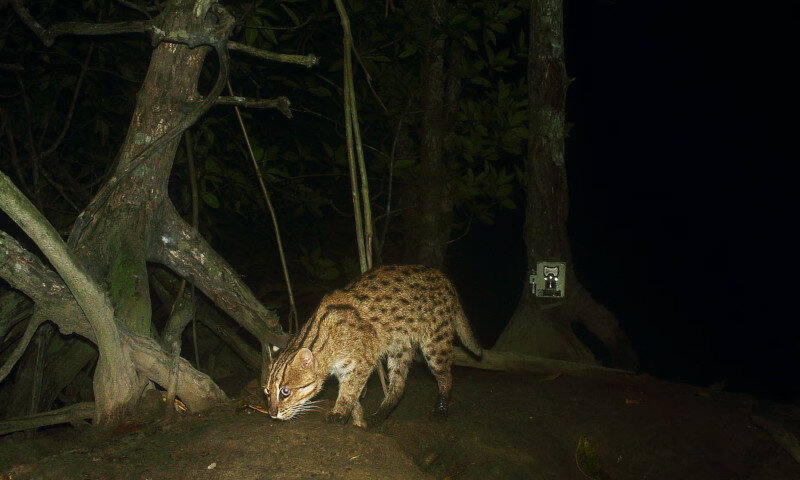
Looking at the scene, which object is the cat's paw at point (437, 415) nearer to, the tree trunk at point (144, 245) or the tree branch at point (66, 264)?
the tree trunk at point (144, 245)

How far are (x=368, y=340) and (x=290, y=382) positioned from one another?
27.6 inches

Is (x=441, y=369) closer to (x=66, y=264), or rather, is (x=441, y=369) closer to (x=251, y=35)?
(x=66, y=264)

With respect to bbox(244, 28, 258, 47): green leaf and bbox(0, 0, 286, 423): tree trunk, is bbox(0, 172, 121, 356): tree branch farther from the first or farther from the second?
bbox(244, 28, 258, 47): green leaf

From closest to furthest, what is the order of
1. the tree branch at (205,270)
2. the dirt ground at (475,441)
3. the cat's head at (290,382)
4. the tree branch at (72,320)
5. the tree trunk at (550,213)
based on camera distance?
the dirt ground at (475,441) → the tree branch at (72,320) → the cat's head at (290,382) → the tree branch at (205,270) → the tree trunk at (550,213)

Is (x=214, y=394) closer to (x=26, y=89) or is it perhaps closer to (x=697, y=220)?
(x=26, y=89)

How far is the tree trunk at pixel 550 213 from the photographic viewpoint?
23.0ft

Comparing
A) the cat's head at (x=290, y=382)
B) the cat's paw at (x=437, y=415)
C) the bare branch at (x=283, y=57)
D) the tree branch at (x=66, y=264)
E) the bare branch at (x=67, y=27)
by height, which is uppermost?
the bare branch at (x=67, y=27)

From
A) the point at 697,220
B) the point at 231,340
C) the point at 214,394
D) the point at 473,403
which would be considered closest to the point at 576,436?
the point at 473,403

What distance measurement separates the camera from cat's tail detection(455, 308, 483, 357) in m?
6.07

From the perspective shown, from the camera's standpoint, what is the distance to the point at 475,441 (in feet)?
16.2

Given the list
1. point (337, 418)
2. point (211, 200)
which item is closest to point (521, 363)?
point (337, 418)

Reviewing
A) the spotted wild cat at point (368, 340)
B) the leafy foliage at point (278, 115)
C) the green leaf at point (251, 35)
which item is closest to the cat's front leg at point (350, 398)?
the spotted wild cat at point (368, 340)

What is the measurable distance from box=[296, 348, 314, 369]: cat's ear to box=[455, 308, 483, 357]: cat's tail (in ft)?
5.03

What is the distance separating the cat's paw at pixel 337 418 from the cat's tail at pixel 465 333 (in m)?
1.43
